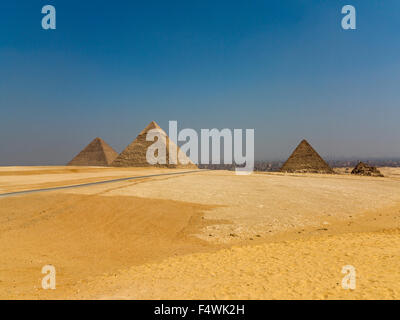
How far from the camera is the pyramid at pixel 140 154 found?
68219 mm

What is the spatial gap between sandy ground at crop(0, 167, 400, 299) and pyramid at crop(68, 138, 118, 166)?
241ft

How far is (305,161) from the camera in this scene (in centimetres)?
5269

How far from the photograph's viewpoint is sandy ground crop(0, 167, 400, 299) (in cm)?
581

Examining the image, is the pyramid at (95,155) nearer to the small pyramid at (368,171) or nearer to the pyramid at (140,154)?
the pyramid at (140,154)

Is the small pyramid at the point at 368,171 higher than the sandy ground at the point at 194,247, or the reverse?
the sandy ground at the point at 194,247

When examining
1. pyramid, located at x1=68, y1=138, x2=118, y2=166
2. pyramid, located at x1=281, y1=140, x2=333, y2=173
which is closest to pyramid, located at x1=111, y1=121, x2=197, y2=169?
pyramid, located at x1=68, y1=138, x2=118, y2=166

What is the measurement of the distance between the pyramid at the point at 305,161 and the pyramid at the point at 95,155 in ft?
180

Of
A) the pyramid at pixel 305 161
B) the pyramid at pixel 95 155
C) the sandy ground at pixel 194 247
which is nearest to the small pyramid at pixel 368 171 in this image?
the pyramid at pixel 305 161

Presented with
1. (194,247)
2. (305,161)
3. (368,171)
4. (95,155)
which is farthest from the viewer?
(95,155)

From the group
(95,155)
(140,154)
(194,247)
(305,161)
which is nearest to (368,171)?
(305,161)

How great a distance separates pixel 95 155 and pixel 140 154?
→ 24.0 meters

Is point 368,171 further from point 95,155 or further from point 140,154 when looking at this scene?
point 95,155

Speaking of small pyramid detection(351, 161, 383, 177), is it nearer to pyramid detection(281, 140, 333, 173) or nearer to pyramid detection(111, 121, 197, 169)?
pyramid detection(281, 140, 333, 173)
